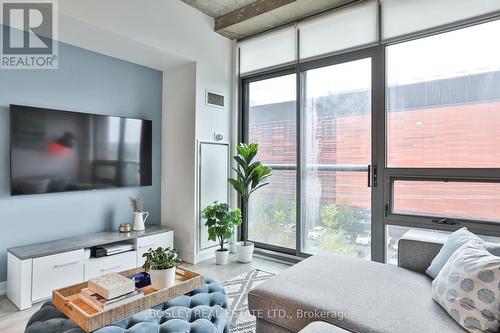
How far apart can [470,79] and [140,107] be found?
3.70m

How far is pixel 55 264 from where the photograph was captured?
8.46 ft

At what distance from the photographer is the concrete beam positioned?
10.9 feet

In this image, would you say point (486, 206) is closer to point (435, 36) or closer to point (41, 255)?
point (435, 36)

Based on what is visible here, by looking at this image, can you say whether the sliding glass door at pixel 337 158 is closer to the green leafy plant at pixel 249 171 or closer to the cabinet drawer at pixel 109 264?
the green leafy plant at pixel 249 171

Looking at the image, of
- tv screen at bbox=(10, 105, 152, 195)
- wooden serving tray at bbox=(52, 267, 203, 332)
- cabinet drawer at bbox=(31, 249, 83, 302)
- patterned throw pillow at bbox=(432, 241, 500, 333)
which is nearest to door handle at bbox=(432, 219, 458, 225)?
patterned throw pillow at bbox=(432, 241, 500, 333)

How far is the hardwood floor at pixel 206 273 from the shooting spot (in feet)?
7.24

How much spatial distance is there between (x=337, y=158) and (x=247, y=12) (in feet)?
7.03

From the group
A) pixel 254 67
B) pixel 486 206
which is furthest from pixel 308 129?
pixel 486 206

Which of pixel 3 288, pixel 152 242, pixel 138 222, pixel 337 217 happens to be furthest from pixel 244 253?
pixel 3 288

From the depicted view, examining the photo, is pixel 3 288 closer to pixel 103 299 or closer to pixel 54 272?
pixel 54 272

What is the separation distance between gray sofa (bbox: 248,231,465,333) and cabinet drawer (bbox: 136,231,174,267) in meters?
1.91

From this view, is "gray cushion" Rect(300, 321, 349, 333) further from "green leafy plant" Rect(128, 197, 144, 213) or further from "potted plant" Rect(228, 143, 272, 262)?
"green leafy plant" Rect(128, 197, 144, 213)

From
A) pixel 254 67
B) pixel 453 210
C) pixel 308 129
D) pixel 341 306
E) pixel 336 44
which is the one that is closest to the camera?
pixel 341 306

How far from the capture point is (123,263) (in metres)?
3.08
